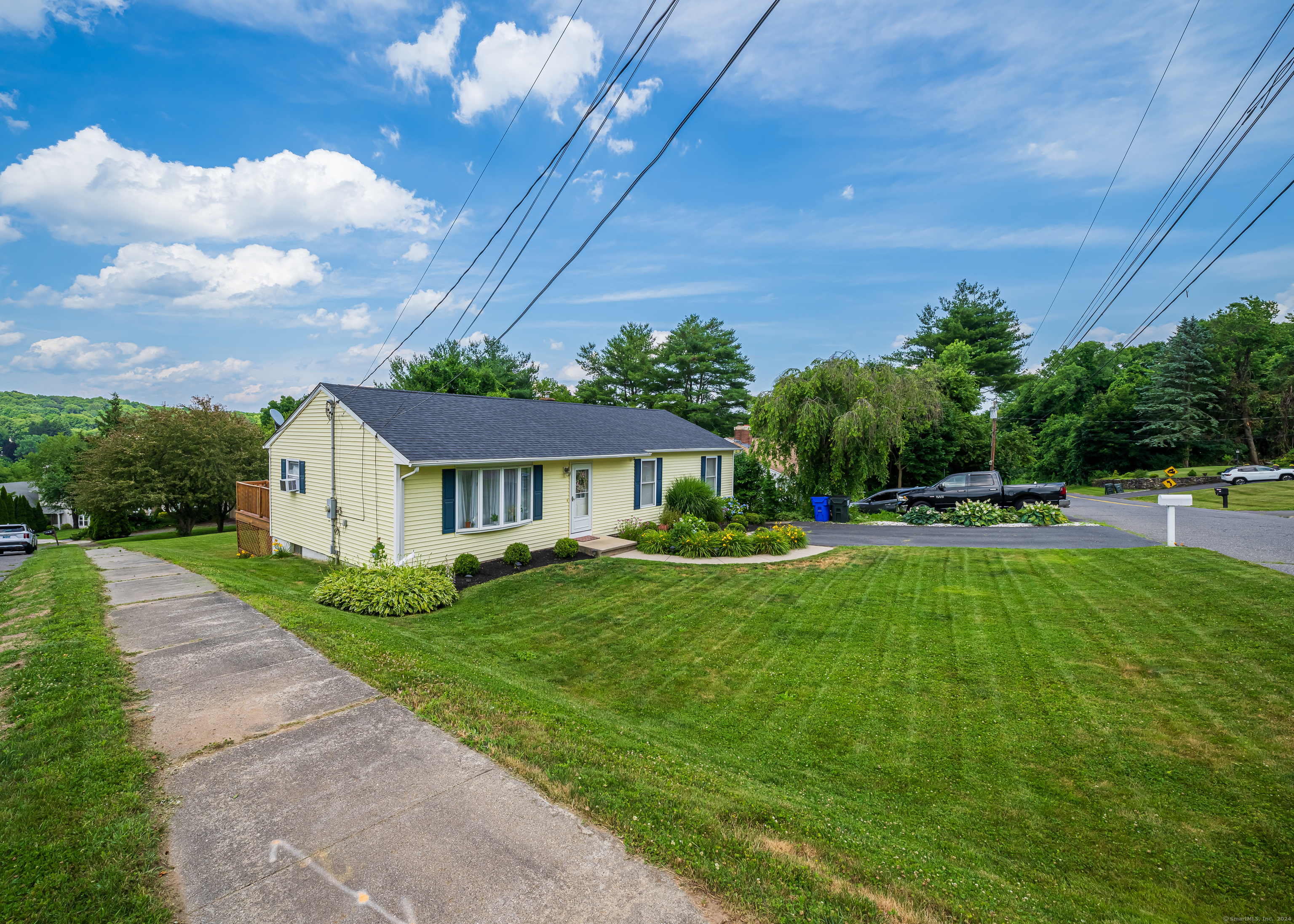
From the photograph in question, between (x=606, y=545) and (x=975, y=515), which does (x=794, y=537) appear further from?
(x=975, y=515)

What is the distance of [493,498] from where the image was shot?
12.8 m

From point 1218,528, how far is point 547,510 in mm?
18065

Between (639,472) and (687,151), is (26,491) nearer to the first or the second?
(639,472)

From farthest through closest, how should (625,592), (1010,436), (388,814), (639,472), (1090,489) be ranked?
(1090,489) → (1010,436) → (639,472) → (625,592) → (388,814)

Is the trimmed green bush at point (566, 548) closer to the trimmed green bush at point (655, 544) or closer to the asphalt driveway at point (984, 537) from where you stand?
the trimmed green bush at point (655, 544)

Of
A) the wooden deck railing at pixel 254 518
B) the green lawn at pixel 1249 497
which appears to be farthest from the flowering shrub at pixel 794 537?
the wooden deck railing at pixel 254 518

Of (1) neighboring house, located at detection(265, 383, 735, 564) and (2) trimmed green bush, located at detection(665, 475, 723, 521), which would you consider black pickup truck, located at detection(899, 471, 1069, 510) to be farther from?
(1) neighboring house, located at detection(265, 383, 735, 564)

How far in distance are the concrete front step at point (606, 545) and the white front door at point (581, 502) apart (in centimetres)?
39

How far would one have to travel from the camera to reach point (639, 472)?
1750 centimetres

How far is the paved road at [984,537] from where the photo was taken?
13.8 meters

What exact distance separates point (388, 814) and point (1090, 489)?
50.3 m

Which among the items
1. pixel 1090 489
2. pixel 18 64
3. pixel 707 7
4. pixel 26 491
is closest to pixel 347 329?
pixel 18 64

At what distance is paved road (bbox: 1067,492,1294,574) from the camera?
10.8 metres

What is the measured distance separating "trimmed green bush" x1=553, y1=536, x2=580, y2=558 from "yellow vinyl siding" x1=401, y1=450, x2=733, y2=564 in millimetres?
695
